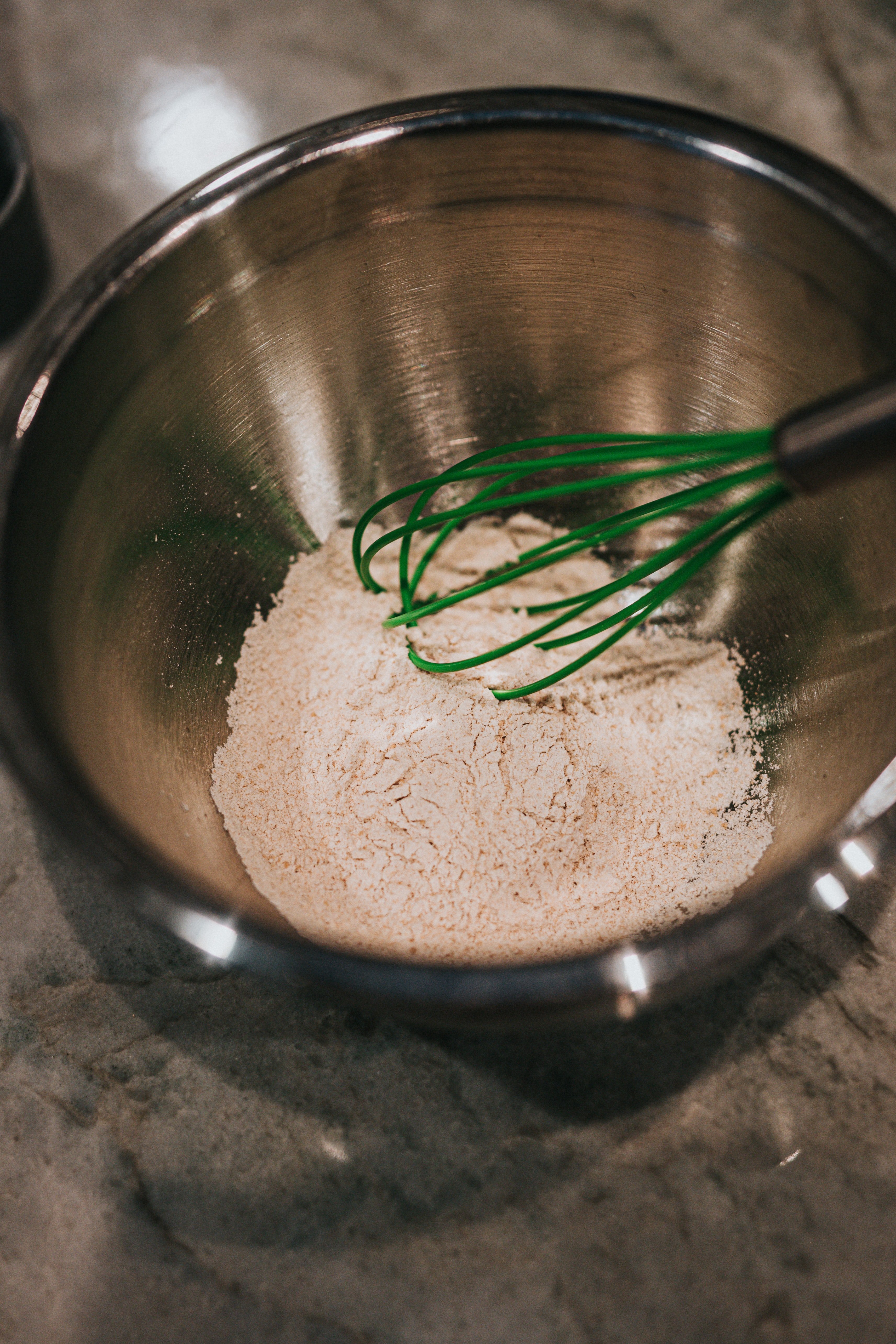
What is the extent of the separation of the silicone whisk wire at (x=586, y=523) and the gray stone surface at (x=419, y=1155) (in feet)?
0.91

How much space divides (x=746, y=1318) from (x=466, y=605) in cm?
55

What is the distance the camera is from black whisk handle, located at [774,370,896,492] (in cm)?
54

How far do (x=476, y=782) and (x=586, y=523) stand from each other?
30cm

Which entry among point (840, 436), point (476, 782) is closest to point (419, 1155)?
point (476, 782)

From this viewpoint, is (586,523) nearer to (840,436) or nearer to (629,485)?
(629,485)

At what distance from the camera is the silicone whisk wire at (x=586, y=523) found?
2.18 feet

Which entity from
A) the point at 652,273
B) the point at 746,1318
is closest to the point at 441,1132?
the point at 746,1318

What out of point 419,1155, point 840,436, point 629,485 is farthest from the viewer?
point 629,485

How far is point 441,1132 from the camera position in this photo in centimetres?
66

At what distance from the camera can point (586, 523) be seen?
3.01ft

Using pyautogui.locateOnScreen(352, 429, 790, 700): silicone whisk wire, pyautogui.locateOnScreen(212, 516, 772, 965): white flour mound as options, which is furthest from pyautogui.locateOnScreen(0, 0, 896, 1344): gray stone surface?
pyautogui.locateOnScreen(352, 429, 790, 700): silicone whisk wire

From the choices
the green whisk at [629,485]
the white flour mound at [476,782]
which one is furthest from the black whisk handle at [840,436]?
the white flour mound at [476,782]

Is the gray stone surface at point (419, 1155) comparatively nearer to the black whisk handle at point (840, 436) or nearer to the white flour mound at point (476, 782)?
the white flour mound at point (476, 782)

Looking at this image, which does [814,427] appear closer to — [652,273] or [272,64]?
[652,273]
